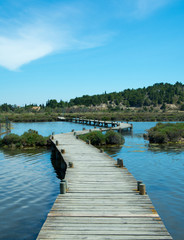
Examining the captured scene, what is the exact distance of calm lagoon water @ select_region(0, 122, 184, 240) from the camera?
377 inches

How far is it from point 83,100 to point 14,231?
495 feet

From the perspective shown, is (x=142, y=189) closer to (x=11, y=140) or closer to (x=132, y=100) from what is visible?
(x=11, y=140)

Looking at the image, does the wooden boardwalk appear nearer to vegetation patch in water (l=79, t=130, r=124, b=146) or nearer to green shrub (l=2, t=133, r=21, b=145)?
vegetation patch in water (l=79, t=130, r=124, b=146)

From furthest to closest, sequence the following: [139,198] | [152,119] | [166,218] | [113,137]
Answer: [152,119]
[113,137]
[166,218]
[139,198]

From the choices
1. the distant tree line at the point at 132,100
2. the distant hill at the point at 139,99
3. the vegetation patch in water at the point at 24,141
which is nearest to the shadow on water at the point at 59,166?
the vegetation patch in water at the point at 24,141

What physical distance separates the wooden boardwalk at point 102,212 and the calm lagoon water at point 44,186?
1.67 metres

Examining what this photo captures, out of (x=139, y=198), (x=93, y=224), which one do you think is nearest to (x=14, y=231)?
(x=93, y=224)

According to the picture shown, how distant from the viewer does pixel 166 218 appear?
32.8ft

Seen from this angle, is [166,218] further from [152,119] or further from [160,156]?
[152,119]

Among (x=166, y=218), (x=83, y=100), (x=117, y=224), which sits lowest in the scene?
(x=166, y=218)

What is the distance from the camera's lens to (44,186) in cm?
1398

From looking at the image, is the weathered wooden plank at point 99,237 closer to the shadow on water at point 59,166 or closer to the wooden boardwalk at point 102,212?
the wooden boardwalk at point 102,212

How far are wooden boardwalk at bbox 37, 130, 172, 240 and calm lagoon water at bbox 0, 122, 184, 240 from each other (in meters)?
1.67

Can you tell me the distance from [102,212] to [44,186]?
274 inches
